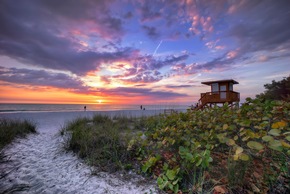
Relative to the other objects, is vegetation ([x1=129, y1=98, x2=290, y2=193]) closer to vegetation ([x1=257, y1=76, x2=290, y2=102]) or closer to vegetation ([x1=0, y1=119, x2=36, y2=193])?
vegetation ([x1=0, y1=119, x2=36, y2=193])

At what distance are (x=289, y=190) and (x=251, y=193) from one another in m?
0.56

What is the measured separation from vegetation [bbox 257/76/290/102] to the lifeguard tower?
2.68 m

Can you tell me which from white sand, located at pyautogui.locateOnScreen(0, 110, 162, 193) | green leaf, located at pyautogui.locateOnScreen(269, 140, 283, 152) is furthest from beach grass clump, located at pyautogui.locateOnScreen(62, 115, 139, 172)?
green leaf, located at pyautogui.locateOnScreen(269, 140, 283, 152)

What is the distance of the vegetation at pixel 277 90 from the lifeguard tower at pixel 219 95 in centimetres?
268

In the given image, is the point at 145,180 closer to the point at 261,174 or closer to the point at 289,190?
the point at 261,174

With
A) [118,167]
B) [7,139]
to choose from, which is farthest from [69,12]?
[118,167]

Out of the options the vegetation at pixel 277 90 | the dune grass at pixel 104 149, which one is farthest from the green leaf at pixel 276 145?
the vegetation at pixel 277 90

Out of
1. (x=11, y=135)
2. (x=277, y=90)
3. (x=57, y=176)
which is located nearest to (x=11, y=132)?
(x=11, y=135)

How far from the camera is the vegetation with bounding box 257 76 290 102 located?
10.6m

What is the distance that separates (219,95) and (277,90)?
4.31m

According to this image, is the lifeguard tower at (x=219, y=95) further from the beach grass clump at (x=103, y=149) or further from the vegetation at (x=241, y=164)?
the vegetation at (x=241, y=164)

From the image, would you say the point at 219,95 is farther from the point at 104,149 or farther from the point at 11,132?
the point at 11,132

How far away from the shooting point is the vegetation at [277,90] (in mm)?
10570

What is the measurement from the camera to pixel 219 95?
15.2 metres
